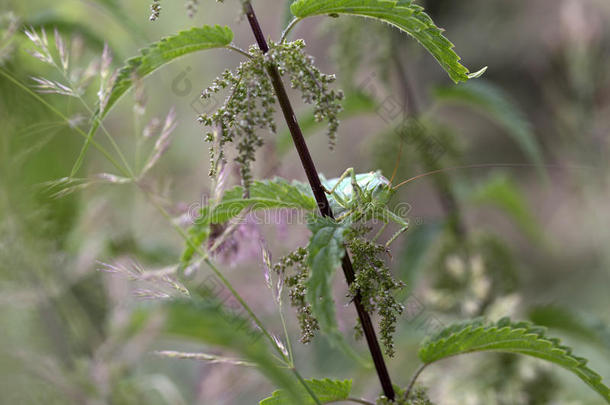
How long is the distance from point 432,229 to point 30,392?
36.7 inches

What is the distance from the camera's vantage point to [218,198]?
61cm

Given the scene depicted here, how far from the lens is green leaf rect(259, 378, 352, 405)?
604mm

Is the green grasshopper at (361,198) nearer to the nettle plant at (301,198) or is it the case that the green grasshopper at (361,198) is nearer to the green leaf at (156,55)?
the nettle plant at (301,198)

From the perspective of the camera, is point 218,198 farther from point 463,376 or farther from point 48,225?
point 463,376

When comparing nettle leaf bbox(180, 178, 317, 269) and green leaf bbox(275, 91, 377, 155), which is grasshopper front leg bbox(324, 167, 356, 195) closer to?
nettle leaf bbox(180, 178, 317, 269)

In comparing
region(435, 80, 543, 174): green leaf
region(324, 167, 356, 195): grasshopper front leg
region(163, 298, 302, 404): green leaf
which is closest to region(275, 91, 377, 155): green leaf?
region(435, 80, 543, 174): green leaf

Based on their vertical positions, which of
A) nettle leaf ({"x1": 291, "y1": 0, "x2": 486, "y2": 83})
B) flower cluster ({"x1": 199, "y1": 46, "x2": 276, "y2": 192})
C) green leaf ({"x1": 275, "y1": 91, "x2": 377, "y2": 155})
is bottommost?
flower cluster ({"x1": 199, "y1": 46, "x2": 276, "y2": 192})

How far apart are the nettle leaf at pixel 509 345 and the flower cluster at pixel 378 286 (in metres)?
0.11

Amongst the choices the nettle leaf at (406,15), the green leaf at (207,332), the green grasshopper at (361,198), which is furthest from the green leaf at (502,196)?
the green leaf at (207,332)

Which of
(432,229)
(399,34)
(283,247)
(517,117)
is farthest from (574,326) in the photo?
(399,34)

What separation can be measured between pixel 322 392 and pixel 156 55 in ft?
1.37

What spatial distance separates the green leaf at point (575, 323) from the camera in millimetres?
1120

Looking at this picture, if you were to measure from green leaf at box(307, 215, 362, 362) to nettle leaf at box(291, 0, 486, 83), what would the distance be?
0.21 metres

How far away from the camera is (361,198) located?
681 millimetres
